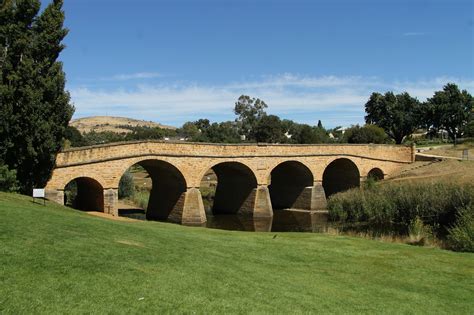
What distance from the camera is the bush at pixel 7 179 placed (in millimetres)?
21619

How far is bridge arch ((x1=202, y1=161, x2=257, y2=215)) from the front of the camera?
3950 centimetres

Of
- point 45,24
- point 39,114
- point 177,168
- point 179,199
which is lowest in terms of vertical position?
point 179,199

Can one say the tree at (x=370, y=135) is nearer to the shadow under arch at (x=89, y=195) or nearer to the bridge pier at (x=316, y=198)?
the bridge pier at (x=316, y=198)

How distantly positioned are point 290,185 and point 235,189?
23.3ft

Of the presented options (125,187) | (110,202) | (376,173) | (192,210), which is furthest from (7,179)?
(376,173)

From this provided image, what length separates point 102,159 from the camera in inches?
1154

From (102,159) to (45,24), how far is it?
887cm

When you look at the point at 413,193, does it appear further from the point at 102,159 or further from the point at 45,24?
the point at 45,24

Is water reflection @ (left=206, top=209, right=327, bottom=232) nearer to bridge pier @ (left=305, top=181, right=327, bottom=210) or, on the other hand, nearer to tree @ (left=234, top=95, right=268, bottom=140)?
bridge pier @ (left=305, top=181, right=327, bottom=210)

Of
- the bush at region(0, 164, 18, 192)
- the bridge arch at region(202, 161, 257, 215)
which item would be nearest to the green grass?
the bush at region(0, 164, 18, 192)

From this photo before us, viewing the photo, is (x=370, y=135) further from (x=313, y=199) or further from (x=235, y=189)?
(x=235, y=189)

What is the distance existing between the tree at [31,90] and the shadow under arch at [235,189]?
16.5 metres

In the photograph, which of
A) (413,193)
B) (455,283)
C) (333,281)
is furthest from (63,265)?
(413,193)

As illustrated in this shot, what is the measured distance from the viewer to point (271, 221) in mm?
37719
